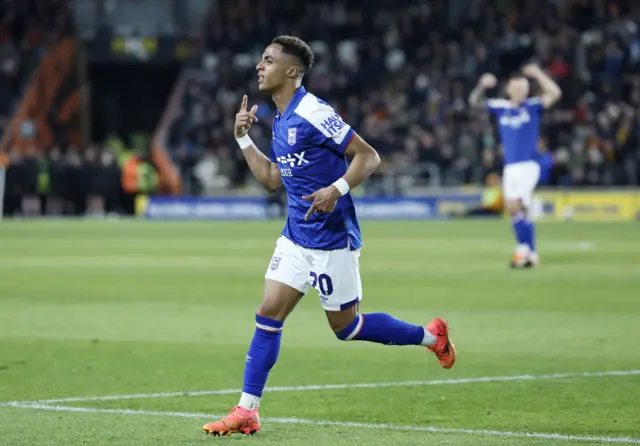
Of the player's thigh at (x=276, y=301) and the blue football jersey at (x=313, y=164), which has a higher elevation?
the blue football jersey at (x=313, y=164)

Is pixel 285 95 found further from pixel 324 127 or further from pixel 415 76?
pixel 415 76

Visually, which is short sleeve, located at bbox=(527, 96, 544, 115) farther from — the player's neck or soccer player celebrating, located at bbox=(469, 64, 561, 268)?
the player's neck

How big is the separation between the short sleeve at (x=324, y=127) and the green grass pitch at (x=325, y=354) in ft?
4.94

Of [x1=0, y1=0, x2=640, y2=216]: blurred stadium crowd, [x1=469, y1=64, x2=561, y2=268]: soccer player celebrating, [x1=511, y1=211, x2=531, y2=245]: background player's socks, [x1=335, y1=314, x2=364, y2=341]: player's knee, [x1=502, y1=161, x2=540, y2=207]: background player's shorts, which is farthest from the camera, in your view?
[x1=0, y1=0, x2=640, y2=216]: blurred stadium crowd

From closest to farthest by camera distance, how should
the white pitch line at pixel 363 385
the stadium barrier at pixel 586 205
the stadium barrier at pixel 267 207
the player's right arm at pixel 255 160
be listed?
the player's right arm at pixel 255 160 < the white pitch line at pixel 363 385 < the stadium barrier at pixel 586 205 < the stadium barrier at pixel 267 207

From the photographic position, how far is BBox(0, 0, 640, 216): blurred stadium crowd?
3572cm

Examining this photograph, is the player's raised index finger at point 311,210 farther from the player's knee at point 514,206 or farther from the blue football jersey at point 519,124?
the blue football jersey at point 519,124

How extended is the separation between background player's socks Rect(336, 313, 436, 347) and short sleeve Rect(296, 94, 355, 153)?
992 millimetres

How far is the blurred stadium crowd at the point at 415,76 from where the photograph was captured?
3572 cm

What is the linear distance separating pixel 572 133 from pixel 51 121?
17.5 meters

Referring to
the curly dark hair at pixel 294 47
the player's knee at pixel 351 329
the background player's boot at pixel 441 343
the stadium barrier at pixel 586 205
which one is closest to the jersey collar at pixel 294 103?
the curly dark hair at pixel 294 47

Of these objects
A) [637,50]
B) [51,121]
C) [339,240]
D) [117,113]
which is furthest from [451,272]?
[117,113]

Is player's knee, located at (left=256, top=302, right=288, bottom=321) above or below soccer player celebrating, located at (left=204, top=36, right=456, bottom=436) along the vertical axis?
below

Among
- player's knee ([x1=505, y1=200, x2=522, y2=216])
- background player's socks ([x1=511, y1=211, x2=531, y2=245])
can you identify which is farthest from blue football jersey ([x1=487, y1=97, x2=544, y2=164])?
background player's socks ([x1=511, y1=211, x2=531, y2=245])
